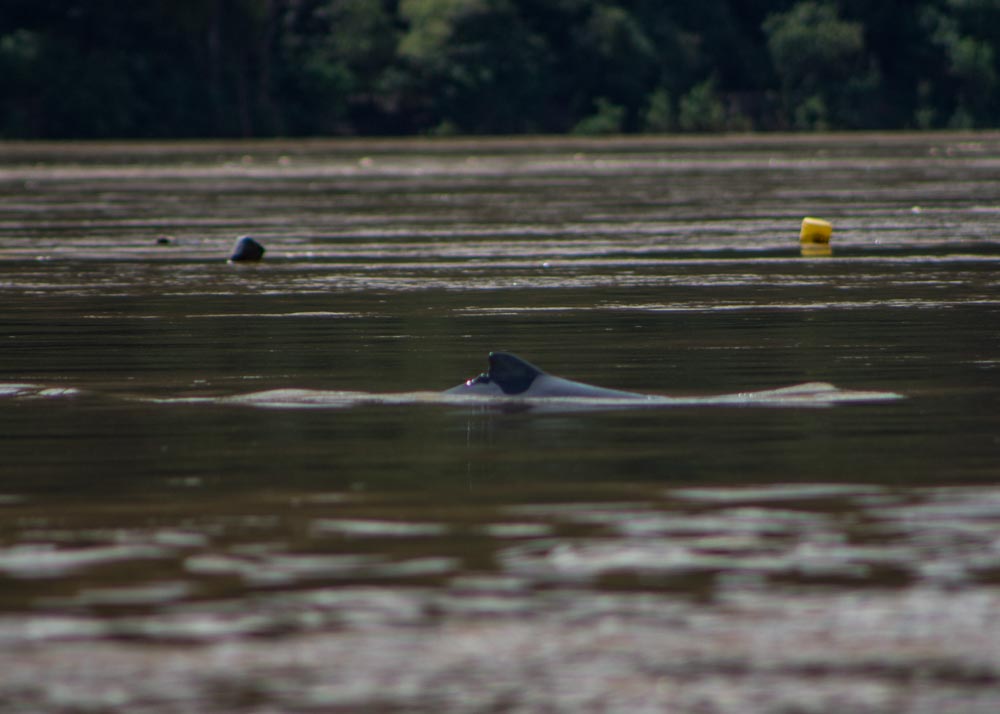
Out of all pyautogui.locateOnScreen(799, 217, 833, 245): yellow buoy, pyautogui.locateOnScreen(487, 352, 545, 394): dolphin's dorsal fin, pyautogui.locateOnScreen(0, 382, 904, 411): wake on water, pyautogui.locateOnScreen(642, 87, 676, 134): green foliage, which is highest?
pyautogui.locateOnScreen(642, 87, 676, 134): green foliage

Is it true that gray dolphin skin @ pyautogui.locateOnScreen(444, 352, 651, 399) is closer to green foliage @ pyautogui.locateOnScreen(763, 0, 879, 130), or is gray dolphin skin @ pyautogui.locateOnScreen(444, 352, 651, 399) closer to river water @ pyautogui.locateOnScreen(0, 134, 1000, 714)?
river water @ pyautogui.locateOnScreen(0, 134, 1000, 714)

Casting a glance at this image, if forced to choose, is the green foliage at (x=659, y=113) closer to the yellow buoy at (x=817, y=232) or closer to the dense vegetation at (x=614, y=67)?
the dense vegetation at (x=614, y=67)

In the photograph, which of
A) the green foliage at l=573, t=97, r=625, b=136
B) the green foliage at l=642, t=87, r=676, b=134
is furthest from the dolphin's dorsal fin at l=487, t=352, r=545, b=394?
the green foliage at l=573, t=97, r=625, b=136

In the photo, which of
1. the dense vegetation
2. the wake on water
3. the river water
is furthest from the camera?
the dense vegetation

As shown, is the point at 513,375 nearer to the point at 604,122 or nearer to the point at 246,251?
the point at 246,251

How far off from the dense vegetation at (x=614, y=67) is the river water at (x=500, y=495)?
443 feet

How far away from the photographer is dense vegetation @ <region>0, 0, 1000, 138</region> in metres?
169

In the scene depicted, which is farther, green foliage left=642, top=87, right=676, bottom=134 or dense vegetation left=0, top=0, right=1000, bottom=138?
green foliage left=642, top=87, right=676, bottom=134

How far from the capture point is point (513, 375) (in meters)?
18.0

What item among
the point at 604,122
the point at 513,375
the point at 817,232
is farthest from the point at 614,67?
the point at 513,375

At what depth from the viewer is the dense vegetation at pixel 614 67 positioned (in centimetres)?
16900

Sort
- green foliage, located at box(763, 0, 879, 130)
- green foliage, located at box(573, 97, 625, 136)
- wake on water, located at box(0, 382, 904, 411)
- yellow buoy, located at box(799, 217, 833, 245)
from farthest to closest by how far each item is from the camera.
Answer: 1. green foliage, located at box(573, 97, 625, 136)
2. green foliage, located at box(763, 0, 879, 130)
3. yellow buoy, located at box(799, 217, 833, 245)
4. wake on water, located at box(0, 382, 904, 411)

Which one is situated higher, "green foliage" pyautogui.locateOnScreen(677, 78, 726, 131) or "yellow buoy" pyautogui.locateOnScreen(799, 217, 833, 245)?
"green foliage" pyautogui.locateOnScreen(677, 78, 726, 131)

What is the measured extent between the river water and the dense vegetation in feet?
443
